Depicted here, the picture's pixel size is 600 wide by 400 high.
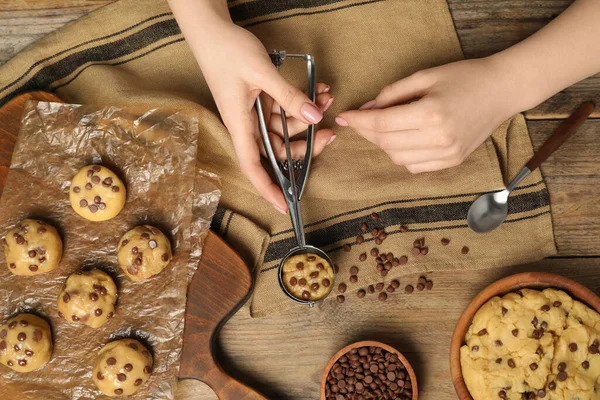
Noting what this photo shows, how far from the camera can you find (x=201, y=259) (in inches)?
60.4

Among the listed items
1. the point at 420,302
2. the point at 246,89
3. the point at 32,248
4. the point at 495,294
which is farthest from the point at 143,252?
the point at 495,294

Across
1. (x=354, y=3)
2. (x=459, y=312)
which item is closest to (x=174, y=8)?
(x=354, y=3)

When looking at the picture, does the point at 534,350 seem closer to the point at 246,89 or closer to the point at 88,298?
the point at 246,89

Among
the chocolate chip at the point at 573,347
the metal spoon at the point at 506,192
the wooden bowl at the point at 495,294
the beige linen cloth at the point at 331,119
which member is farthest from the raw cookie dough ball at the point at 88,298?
the chocolate chip at the point at 573,347

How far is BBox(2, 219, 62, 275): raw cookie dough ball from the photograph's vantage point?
1.47 metres

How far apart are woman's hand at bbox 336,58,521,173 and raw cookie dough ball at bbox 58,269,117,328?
78 cm

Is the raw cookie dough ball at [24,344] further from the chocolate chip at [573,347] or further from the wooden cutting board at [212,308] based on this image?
the chocolate chip at [573,347]

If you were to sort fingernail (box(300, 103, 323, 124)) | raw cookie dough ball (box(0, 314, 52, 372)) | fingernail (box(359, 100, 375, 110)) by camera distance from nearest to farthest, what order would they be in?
fingernail (box(300, 103, 323, 124)), raw cookie dough ball (box(0, 314, 52, 372)), fingernail (box(359, 100, 375, 110))

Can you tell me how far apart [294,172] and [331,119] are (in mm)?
210

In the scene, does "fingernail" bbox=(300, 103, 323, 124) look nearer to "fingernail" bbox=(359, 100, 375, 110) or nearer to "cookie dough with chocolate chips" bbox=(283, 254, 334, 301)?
"fingernail" bbox=(359, 100, 375, 110)

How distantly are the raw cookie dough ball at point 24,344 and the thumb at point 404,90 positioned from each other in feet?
3.50

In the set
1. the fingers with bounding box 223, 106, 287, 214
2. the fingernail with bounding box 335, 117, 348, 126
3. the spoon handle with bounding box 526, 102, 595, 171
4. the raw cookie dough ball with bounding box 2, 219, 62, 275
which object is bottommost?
the raw cookie dough ball with bounding box 2, 219, 62, 275

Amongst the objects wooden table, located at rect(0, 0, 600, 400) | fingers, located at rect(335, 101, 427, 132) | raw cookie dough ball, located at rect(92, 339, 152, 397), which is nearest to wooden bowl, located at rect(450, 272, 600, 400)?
wooden table, located at rect(0, 0, 600, 400)

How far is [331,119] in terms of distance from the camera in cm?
162
